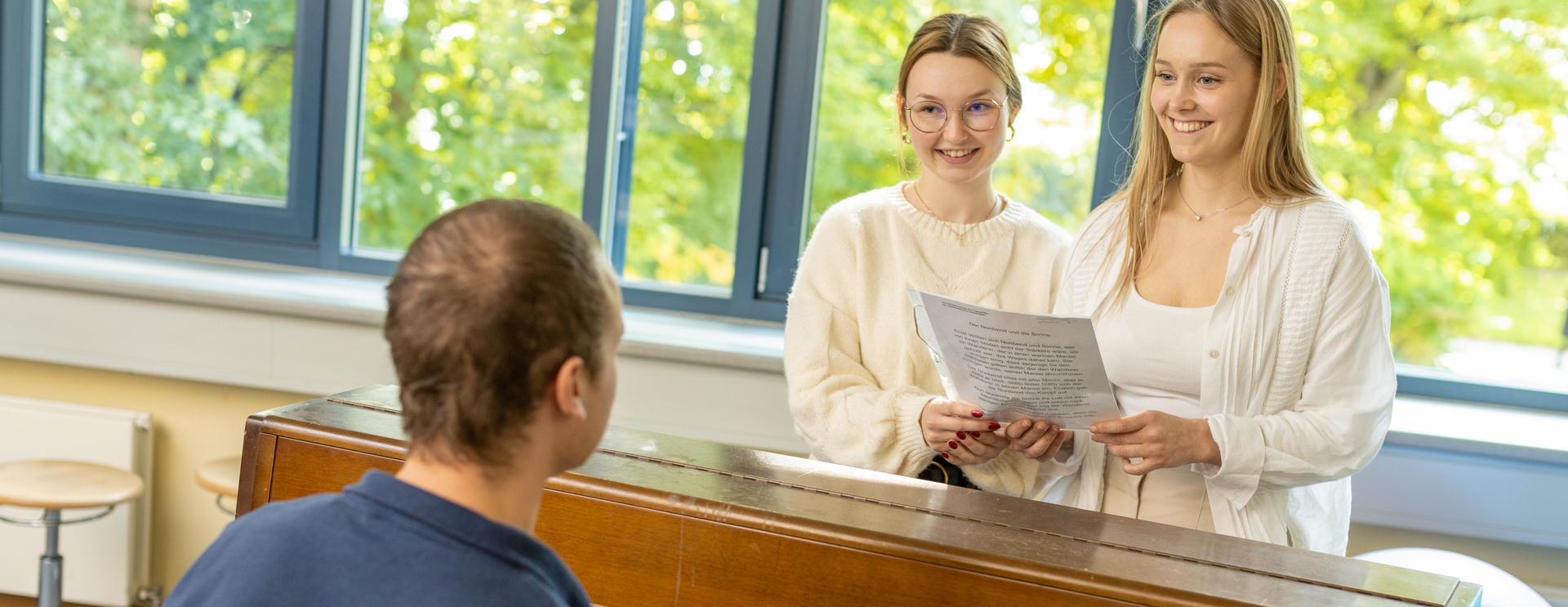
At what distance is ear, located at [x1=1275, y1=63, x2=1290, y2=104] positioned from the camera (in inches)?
59.0

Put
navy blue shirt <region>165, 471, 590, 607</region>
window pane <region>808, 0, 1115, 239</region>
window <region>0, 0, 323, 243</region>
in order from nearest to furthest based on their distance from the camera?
navy blue shirt <region>165, 471, 590, 607</region> < window pane <region>808, 0, 1115, 239</region> < window <region>0, 0, 323, 243</region>

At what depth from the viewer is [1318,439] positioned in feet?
4.61

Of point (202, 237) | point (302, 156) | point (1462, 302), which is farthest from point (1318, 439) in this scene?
point (202, 237)

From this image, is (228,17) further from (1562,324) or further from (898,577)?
(1562,324)

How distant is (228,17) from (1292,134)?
3076 millimetres

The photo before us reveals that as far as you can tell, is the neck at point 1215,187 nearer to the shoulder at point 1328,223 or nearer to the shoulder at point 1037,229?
the shoulder at point 1328,223

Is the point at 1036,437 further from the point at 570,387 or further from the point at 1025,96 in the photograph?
the point at 1025,96

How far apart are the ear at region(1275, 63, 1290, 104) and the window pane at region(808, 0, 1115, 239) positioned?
4.44ft

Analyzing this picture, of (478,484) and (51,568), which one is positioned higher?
(478,484)

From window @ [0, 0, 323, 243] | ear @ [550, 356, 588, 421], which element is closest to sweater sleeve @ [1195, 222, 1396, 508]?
ear @ [550, 356, 588, 421]

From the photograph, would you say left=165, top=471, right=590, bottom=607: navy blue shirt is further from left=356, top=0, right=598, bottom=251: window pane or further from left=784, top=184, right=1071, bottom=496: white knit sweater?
left=356, top=0, right=598, bottom=251: window pane

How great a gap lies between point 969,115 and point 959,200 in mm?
145

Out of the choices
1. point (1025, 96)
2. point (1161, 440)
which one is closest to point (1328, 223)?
point (1161, 440)

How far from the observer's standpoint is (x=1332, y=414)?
4.68 feet
